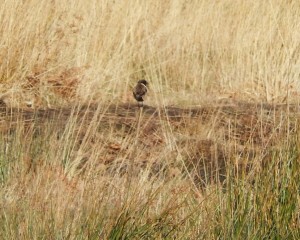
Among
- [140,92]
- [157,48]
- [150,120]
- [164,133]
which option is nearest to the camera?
[164,133]

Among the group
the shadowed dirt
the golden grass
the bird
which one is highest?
the golden grass

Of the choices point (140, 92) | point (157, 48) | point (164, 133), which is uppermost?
point (157, 48)

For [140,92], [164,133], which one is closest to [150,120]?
[164,133]

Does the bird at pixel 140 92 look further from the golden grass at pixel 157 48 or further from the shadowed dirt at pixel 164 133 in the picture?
the shadowed dirt at pixel 164 133

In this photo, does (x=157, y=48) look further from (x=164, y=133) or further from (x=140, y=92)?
(x=164, y=133)

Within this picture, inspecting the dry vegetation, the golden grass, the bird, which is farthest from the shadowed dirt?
the golden grass

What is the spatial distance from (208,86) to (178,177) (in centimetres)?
470

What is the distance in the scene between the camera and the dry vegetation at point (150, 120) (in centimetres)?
495

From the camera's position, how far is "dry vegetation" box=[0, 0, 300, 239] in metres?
4.95

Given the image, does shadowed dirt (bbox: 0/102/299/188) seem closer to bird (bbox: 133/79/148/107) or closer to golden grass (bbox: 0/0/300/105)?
bird (bbox: 133/79/148/107)

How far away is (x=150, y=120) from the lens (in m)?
7.65

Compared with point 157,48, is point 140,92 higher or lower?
lower

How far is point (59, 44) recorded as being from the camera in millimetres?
9914

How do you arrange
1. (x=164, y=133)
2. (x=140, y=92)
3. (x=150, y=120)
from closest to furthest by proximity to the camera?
(x=164, y=133) < (x=150, y=120) < (x=140, y=92)
